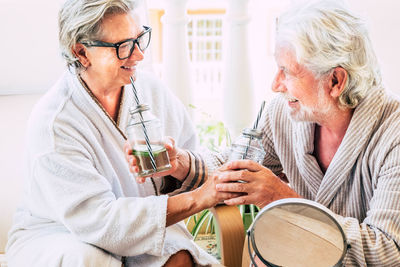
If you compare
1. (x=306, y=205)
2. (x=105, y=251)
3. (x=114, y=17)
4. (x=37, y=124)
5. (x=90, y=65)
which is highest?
(x=114, y=17)

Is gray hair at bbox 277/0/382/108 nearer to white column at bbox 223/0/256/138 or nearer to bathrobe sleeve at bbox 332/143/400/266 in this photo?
bathrobe sleeve at bbox 332/143/400/266

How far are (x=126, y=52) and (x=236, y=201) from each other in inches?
22.7

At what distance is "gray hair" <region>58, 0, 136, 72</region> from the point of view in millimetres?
1599

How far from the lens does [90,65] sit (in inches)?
67.6

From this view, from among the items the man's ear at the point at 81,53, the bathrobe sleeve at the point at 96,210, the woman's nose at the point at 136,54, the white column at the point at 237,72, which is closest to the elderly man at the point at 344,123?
the bathrobe sleeve at the point at 96,210

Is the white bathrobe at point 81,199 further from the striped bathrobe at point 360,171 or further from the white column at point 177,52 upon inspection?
the white column at point 177,52

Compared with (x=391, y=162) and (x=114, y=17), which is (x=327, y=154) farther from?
(x=114, y=17)

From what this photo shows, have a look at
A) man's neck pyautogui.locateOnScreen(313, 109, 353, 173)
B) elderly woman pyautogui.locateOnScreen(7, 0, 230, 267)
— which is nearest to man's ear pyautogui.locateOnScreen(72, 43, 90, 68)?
elderly woman pyautogui.locateOnScreen(7, 0, 230, 267)

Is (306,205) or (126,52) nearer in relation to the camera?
(306,205)

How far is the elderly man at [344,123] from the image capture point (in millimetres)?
1464

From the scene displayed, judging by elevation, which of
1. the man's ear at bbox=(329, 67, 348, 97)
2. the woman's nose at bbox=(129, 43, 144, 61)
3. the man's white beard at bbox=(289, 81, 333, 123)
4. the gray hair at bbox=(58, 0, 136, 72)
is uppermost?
the gray hair at bbox=(58, 0, 136, 72)

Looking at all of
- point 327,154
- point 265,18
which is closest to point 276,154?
point 327,154

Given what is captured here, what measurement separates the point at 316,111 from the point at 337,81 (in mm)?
109

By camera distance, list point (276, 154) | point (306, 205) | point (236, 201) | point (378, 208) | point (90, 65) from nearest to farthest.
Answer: point (306, 205) → point (378, 208) → point (236, 201) → point (90, 65) → point (276, 154)
